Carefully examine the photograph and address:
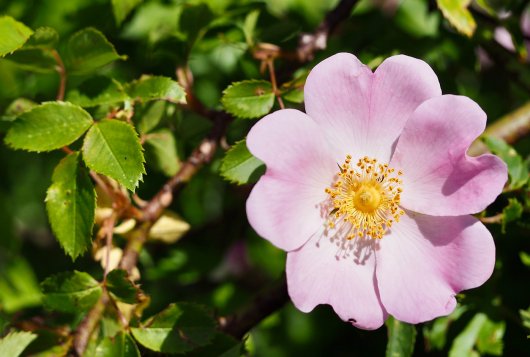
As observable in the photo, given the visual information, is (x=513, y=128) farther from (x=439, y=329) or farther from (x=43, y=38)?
(x=43, y=38)

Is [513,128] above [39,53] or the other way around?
the other way around

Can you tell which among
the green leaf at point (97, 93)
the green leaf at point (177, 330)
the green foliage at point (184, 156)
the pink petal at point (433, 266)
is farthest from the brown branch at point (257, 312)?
the green leaf at point (97, 93)

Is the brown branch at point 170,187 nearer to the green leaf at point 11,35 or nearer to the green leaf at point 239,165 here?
the green leaf at point 239,165

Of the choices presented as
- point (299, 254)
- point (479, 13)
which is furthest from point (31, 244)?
point (479, 13)

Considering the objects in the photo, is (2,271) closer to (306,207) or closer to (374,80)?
(306,207)

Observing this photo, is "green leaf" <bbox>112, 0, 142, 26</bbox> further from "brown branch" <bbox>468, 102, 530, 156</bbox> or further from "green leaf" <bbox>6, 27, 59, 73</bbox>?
"brown branch" <bbox>468, 102, 530, 156</bbox>

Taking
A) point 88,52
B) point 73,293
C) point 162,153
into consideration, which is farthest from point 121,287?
point 88,52
